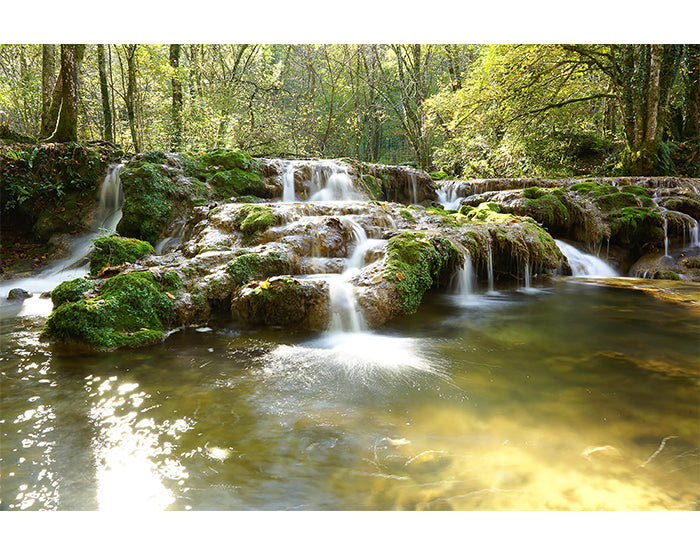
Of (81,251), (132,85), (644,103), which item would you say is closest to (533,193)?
(644,103)

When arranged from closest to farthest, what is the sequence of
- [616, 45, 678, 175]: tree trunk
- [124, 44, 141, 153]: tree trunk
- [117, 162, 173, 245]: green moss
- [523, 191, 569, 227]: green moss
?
[117, 162, 173, 245]: green moss < [523, 191, 569, 227]: green moss < [616, 45, 678, 175]: tree trunk < [124, 44, 141, 153]: tree trunk

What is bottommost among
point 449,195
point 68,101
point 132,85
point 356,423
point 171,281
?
point 356,423

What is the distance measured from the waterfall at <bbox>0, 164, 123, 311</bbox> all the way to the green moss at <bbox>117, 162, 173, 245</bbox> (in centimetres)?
46

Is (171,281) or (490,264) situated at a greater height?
(171,281)

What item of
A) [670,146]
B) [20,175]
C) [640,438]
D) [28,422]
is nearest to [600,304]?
[640,438]

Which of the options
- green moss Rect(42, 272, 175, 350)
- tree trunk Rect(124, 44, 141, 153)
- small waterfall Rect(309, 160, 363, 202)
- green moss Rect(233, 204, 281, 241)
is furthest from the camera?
tree trunk Rect(124, 44, 141, 153)

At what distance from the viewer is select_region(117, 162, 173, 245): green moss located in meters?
7.47

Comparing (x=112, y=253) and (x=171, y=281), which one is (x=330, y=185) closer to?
(x=112, y=253)

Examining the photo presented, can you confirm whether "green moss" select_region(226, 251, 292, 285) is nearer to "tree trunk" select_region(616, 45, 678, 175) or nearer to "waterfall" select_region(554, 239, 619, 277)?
"waterfall" select_region(554, 239, 619, 277)

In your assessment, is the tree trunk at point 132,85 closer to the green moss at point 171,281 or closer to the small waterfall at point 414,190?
the small waterfall at point 414,190

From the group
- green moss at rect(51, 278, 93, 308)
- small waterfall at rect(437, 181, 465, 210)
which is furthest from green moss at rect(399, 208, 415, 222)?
green moss at rect(51, 278, 93, 308)

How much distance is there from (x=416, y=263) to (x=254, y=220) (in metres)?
2.70

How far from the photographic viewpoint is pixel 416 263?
509cm

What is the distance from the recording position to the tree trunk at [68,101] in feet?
28.8
